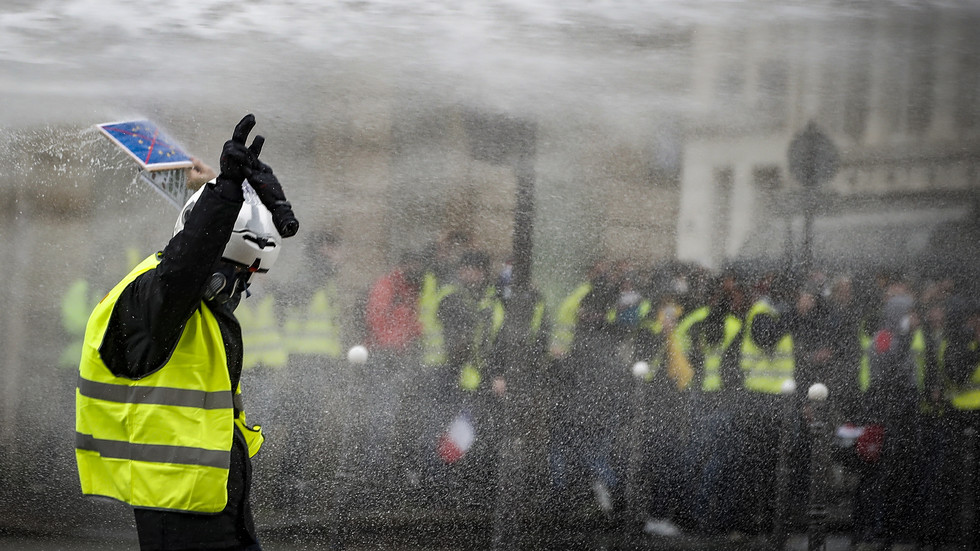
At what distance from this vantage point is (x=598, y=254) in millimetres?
4707

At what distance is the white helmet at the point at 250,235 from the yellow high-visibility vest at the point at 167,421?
18cm

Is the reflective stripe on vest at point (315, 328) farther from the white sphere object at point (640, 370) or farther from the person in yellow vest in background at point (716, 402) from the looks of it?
the person in yellow vest in background at point (716, 402)

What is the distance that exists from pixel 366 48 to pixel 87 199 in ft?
5.11

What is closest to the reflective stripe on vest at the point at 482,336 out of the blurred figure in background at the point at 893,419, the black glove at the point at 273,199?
the blurred figure in background at the point at 893,419

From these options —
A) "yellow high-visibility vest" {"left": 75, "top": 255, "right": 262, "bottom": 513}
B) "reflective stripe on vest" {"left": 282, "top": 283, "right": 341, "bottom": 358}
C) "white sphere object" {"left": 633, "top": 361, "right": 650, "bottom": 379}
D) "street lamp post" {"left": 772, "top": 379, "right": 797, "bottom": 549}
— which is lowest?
"street lamp post" {"left": 772, "top": 379, "right": 797, "bottom": 549}

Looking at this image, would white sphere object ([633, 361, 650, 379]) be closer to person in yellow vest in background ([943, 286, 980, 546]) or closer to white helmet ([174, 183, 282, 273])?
person in yellow vest in background ([943, 286, 980, 546])

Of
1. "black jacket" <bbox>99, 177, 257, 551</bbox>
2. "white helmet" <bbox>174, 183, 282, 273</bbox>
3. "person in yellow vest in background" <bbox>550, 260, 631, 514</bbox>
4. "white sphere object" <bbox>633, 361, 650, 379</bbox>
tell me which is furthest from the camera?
"white sphere object" <bbox>633, 361, 650, 379</bbox>

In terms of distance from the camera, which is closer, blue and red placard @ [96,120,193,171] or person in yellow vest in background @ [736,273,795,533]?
blue and red placard @ [96,120,193,171]

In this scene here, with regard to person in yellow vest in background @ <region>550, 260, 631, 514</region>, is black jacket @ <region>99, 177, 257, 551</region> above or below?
above

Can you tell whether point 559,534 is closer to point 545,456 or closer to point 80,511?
point 545,456

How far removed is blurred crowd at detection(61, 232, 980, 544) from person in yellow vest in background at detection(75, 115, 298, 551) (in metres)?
2.47

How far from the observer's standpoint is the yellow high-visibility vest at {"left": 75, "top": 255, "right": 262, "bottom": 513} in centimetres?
197

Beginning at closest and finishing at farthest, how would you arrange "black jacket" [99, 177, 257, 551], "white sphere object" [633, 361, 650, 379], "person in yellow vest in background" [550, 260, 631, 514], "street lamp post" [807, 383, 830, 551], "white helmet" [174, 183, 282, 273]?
"black jacket" [99, 177, 257, 551] → "white helmet" [174, 183, 282, 273] → "street lamp post" [807, 383, 830, 551] → "person in yellow vest in background" [550, 260, 631, 514] → "white sphere object" [633, 361, 650, 379]

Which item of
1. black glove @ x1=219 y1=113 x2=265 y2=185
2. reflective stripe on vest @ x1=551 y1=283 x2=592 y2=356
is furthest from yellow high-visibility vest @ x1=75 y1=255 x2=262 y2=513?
reflective stripe on vest @ x1=551 y1=283 x2=592 y2=356
